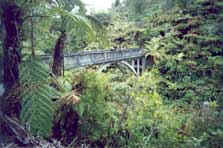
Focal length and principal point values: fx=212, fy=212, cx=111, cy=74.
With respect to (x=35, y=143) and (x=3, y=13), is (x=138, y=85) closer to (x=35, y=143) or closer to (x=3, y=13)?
(x=35, y=143)

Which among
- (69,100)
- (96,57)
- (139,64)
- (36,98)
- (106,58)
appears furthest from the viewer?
(139,64)

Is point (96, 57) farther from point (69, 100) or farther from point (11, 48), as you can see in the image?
point (11, 48)

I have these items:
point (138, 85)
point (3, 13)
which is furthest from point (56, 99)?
point (138, 85)

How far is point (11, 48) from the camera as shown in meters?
1.98

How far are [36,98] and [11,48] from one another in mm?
531

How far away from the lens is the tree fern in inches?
74.0

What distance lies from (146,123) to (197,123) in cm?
86

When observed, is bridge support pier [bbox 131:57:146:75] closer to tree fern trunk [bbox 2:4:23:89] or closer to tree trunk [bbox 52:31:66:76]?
tree trunk [bbox 52:31:66:76]

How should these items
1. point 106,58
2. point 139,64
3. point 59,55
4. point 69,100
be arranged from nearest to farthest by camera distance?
point 69,100
point 59,55
point 106,58
point 139,64

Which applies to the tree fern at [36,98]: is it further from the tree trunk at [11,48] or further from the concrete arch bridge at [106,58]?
the concrete arch bridge at [106,58]

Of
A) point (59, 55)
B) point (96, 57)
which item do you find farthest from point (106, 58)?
point (59, 55)

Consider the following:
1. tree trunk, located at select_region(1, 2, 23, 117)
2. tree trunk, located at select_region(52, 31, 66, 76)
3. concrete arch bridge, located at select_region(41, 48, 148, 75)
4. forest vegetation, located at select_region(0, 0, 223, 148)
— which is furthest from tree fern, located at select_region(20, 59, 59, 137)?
concrete arch bridge, located at select_region(41, 48, 148, 75)

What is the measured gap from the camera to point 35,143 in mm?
1916

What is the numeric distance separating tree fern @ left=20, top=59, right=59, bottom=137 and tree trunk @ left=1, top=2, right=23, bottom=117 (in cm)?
11
